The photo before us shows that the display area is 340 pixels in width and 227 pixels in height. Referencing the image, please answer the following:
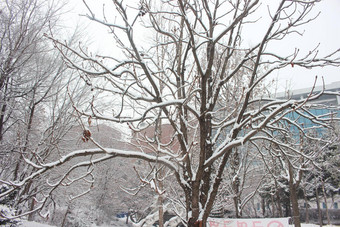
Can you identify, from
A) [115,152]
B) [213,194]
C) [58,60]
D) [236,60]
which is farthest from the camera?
[236,60]

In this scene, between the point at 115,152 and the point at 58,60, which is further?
the point at 58,60

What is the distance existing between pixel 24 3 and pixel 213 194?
6.71 m

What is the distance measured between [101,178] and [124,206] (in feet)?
12.8

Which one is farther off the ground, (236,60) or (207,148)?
(236,60)

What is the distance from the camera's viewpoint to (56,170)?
30.5 feet

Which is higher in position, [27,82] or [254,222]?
[27,82]

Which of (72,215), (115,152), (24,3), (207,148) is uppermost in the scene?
(24,3)

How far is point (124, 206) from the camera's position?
26297 mm

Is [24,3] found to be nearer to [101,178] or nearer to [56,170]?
[56,170]

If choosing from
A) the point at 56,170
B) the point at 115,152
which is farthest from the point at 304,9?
the point at 56,170

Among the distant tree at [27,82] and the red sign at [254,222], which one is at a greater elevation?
the distant tree at [27,82]

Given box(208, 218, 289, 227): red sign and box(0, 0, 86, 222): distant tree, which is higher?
box(0, 0, 86, 222): distant tree

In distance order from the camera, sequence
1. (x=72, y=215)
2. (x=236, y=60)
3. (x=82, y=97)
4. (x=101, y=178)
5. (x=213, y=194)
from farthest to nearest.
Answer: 1. (x=101, y=178)
2. (x=72, y=215)
3. (x=236, y=60)
4. (x=82, y=97)
5. (x=213, y=194)

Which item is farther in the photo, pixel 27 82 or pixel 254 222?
pixel 27 82
